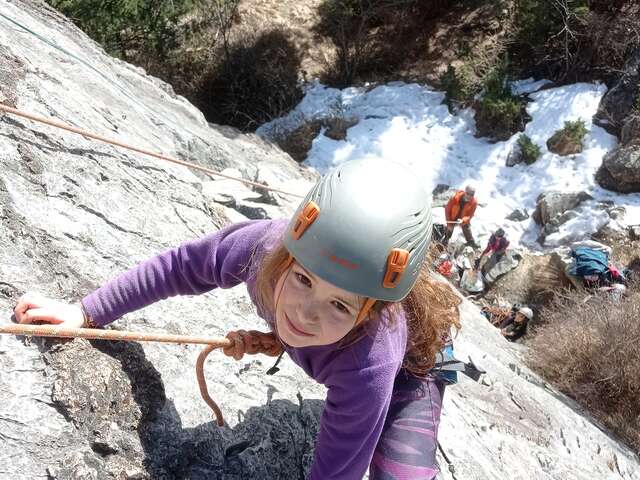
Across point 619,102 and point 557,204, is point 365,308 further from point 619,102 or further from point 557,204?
point 619,102

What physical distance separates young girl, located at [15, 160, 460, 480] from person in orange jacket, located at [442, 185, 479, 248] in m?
6.70

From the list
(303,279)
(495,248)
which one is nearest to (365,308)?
(303,279)

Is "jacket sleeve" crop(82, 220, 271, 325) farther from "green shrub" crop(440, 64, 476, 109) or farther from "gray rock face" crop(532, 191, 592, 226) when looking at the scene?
"green shrub" crop(440, 64, 476, 109)

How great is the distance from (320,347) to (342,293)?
0.27 meters

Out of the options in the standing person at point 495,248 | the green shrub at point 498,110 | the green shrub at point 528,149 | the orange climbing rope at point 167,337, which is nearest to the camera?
the orange climbing rope at point 167,337

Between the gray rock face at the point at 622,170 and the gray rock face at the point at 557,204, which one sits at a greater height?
the gray rock face at the point at 622,170

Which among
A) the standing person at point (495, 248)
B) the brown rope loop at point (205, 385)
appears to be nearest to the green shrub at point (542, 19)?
the standing person at point (495, 248)

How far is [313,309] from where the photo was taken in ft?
4.59

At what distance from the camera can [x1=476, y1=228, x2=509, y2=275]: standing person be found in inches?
331

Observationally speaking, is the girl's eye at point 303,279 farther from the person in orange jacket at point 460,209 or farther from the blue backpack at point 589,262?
the person in orange jacket at point 460,209

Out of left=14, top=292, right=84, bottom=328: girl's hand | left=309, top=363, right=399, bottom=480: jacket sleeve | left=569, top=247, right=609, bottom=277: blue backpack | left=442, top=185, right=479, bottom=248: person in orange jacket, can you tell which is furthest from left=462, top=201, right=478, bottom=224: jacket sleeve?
left=14, top=292, right=84, bottom=328: girl's hand

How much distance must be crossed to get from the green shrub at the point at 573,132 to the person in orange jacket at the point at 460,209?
330cm

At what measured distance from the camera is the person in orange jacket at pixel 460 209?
8234 millimetres

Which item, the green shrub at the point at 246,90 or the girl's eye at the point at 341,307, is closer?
the girl's eye at the point at 341,307
